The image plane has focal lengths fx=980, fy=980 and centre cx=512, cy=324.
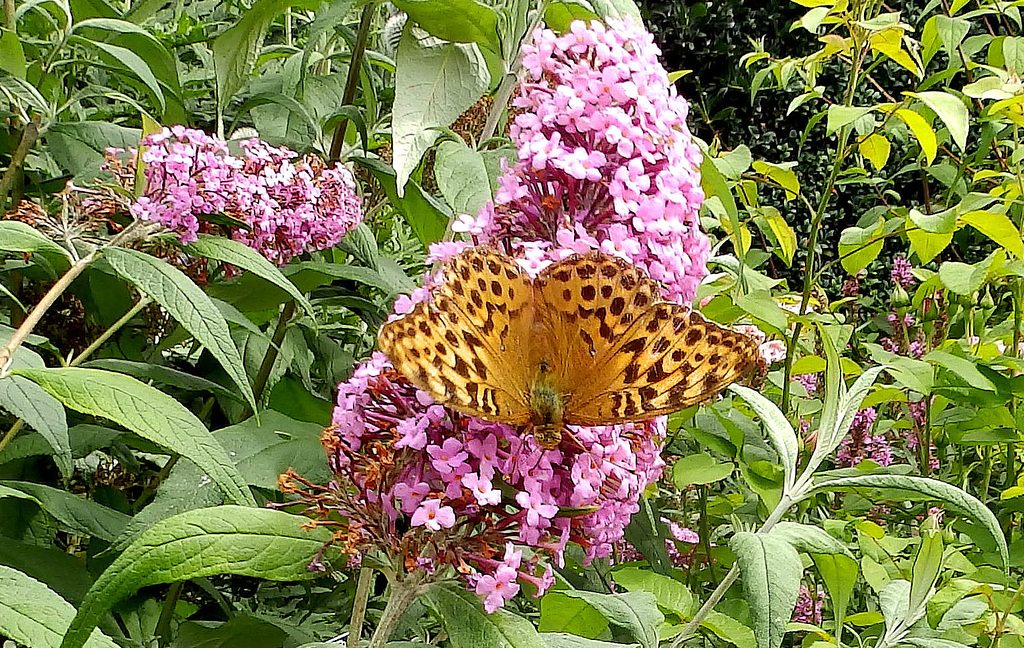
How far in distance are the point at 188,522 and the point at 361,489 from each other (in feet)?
0.41

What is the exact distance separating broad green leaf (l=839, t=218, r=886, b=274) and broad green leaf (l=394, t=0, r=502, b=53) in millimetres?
769

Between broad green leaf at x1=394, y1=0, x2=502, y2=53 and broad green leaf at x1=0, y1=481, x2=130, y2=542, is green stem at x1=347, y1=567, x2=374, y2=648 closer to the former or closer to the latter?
broad green leaf at x1=0, y1=481, x2=130, y2=542

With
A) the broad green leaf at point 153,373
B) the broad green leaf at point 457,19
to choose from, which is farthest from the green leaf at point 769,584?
the broad green leaf at point 153,373

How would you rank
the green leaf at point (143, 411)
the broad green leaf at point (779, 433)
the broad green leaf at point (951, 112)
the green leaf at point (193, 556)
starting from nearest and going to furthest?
1. the green leaf at point (193, 556)
2. the green leaf at point (143, 411)
3. the broad green leaf at point (779, 433)
4. the broad green leaf at point (951, 112)

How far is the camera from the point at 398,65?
99 cm

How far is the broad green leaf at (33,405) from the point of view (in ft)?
2.89

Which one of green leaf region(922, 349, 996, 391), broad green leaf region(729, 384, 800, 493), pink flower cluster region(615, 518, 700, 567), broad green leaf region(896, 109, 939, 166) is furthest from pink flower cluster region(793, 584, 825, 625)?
broad green leaf region(896, 109, 939, 166)

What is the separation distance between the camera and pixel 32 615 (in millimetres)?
708

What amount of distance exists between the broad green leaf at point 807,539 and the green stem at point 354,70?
775 millimetres

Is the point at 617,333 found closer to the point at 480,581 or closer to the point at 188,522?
the point at 480,581

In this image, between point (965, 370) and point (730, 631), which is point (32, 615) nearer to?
point (730, 631)

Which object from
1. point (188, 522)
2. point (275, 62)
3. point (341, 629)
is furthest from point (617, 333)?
point (275, 62)

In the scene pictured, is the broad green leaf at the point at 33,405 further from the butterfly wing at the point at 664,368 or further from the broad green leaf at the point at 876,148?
the broad green leaf at the point at 876,148

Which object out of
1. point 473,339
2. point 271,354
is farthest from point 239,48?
point 473,339
